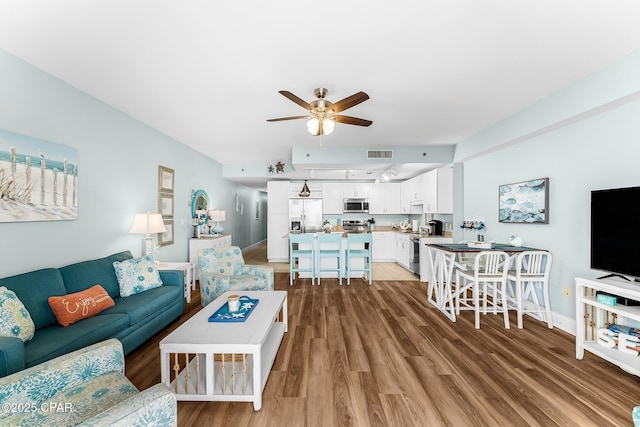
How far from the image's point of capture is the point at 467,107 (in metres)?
3.42

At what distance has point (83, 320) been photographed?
2.30 meters

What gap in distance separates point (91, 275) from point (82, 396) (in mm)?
1852

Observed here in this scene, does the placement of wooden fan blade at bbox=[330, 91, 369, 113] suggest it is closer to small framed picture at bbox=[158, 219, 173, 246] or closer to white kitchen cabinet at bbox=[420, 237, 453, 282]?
small framed picture at bbox=[158, 219, 173, 246]

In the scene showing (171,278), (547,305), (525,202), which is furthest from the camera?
(525,202)

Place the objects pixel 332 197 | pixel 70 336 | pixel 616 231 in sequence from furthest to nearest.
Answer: pixel 332 197 → pixel 616 231 → pixel 70 336

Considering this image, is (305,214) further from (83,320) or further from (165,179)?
(83,320)

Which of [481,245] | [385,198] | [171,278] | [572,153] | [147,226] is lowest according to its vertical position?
[171,278]

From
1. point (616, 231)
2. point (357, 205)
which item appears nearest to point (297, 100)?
point (616, 231)

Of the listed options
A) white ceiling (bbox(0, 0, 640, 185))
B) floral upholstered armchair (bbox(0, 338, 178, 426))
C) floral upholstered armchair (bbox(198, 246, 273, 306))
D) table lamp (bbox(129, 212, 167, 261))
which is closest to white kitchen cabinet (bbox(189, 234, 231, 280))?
table lamp (bbox(129, 212, 167, 261))

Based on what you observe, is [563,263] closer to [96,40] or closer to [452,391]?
[452,391]

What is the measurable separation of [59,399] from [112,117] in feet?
10.8

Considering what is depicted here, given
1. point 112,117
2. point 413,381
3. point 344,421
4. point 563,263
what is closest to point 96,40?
point 112,117

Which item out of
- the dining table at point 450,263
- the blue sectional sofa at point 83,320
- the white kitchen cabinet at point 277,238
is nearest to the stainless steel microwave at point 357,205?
the white kitchen cabinet at point 277,238

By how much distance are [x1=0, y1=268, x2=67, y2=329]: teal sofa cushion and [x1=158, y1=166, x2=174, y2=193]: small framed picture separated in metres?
2.29
